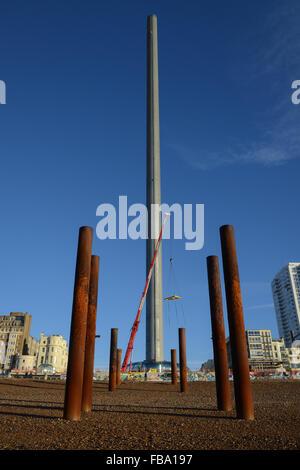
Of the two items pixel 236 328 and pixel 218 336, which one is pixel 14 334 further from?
pixel 236 328

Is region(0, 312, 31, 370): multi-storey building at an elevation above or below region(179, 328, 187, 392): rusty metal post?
above

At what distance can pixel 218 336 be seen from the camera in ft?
34.8

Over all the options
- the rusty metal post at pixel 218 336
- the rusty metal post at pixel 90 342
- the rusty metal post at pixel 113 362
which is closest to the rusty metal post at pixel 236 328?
the rusty metal post at pixel 218 336

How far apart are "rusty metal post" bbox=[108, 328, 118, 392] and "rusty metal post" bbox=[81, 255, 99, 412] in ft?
37.4

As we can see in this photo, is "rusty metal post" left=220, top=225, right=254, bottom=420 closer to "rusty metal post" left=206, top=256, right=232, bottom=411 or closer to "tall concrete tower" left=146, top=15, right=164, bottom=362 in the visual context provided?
"rusty metal post" left=206, top=256, right=232, bottom=411

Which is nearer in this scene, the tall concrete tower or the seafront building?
the tall concrete tower

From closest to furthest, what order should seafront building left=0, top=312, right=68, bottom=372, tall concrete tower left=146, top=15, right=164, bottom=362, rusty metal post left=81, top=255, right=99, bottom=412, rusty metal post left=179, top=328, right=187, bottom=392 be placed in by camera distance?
rusty metal post left=81, top=255, right=99, bottom=412 < rusty metal post left=179, top=328, right=187, bottom=392 < tall concrete tower left=146, top=15, right=164, bottom=362 < seafront building left=0, top=312, right=68, bottom=372

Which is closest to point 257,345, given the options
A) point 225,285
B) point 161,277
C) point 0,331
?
point 161,277

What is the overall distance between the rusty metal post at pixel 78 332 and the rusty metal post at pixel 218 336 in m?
4.19

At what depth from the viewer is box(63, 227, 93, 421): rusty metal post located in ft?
26.1

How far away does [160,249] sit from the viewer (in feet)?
267

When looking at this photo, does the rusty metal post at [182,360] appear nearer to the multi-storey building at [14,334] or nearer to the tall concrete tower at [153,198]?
the tall concrete tower at [153,198]

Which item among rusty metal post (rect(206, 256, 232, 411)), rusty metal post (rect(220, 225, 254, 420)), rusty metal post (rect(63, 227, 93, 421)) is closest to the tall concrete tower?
rusty metal post (rect(206, 256, 232, 411))
